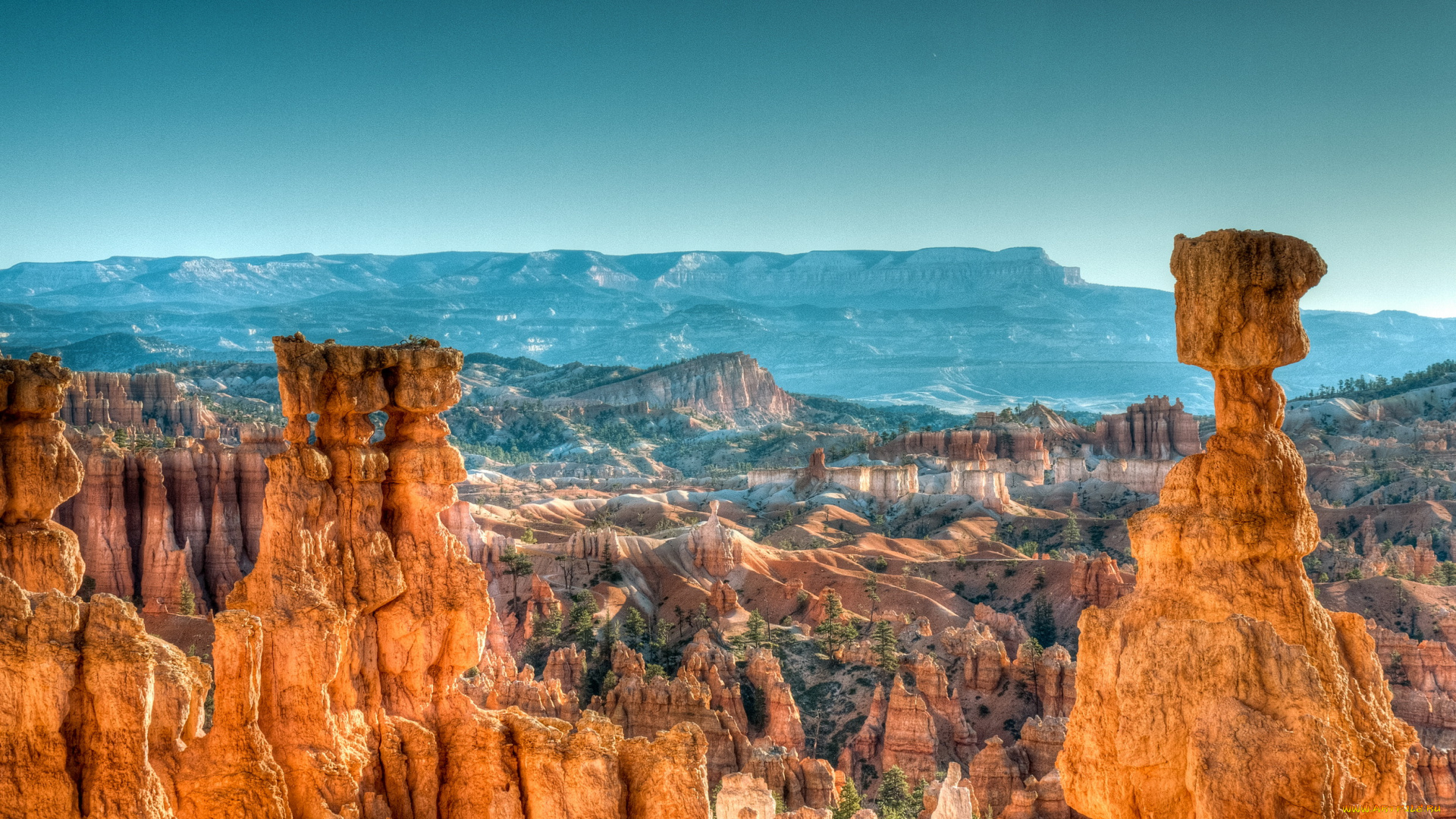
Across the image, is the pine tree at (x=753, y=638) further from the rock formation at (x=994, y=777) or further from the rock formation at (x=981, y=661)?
the rock formation at (x=994, y=777)

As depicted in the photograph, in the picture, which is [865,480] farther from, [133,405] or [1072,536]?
[133,405]

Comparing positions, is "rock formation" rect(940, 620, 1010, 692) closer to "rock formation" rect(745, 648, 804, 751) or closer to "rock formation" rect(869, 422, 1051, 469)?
"rock formation" rect(745, 648, 804, 751)

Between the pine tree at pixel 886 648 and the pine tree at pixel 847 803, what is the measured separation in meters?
13.5

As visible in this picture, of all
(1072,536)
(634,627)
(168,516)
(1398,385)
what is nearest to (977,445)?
(1072,536)

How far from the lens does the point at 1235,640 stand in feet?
31.4

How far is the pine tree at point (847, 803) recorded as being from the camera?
3312 centimetres

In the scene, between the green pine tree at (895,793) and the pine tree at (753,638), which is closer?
the green pine tree at (895,793)

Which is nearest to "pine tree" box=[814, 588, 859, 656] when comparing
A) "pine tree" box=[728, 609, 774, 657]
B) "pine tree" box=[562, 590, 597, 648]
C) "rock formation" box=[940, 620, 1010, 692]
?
"pine tree" box=[728, 609, 774, 657]

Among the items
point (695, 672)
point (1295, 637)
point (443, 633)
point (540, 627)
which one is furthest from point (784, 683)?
point (1295, 637)

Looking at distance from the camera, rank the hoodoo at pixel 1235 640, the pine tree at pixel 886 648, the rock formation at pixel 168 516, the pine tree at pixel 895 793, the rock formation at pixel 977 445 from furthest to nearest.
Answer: the rock formation at pixel 977 445
the pine tree at pixel 886 648
the rock formation at pixel 168 516
the pine tree at pixel 895 793
the hoodoo at pixel 1235 640

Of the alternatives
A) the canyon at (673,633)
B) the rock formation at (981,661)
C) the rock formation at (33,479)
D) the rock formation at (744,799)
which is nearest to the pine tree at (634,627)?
the canyon at (673,633)

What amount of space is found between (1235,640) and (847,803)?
2635 centimetres

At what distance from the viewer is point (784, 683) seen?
45.6 m

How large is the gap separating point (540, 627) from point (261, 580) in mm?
40065
